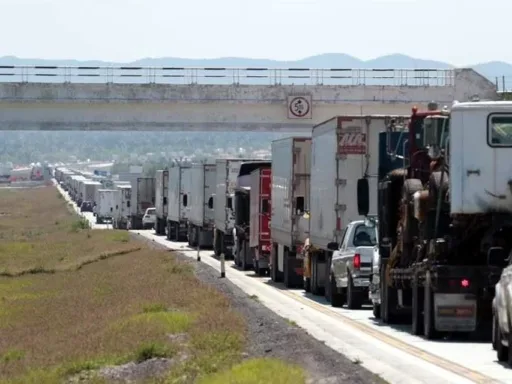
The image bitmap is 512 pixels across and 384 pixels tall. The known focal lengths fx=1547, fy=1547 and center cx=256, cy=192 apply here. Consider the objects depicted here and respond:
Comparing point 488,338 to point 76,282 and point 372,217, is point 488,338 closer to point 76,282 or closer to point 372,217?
point 372,217

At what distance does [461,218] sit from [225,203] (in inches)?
1294

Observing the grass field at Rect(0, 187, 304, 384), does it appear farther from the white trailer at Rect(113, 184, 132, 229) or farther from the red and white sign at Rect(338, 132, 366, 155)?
the white trailer at Rect(113, 184, 132, 229)

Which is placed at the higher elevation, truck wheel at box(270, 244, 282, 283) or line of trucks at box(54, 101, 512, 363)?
line of trucks at box(54, 101, 512, 363)

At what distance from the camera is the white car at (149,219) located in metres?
96.5

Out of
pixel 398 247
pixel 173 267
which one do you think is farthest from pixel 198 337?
pixel 173 267

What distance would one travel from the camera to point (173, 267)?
46219 millimetres

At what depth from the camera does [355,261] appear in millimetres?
29016

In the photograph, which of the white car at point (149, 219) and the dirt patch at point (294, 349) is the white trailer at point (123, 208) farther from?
the dirt patch at point (294, 349)

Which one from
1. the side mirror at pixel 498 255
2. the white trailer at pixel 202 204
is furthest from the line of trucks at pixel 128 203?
the side mirror at pixel 498 255

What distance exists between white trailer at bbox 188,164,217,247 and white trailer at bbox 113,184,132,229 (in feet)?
103

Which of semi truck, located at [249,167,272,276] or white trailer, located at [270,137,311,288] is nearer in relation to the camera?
white trailer, located at [270,137,311,288]

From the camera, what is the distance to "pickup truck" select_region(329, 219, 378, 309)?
29.0 metres

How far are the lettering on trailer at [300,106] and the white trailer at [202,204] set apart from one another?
469 cm

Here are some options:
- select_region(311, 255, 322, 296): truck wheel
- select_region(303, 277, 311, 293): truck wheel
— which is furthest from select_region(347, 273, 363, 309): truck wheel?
select_region(303, 277, 311, 293): truck wheel
